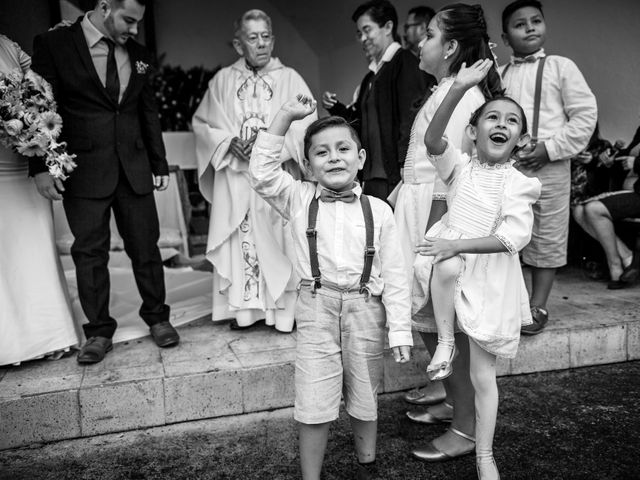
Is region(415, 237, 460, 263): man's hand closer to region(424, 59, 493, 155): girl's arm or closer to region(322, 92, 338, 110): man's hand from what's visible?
region(424, 59, 493, 155): girl's arm

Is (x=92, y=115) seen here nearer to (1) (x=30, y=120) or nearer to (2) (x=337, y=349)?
(1) (x=30, y=120)

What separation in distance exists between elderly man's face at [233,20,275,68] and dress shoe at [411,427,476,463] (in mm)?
2444

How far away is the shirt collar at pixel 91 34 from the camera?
3.49m

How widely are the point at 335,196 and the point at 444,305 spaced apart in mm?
646

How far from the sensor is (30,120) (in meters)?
3.13

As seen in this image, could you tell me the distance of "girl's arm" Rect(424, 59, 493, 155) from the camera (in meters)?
2.43

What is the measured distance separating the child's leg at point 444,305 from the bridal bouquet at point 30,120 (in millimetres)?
1931

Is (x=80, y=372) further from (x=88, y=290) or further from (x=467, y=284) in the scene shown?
(x=467, y=284)

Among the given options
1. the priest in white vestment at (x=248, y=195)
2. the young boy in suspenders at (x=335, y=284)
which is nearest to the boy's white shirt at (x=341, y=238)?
the young boy in suspenders at (x=335, y=284)

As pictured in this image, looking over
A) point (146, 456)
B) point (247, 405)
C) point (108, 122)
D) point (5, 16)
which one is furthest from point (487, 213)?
point (5, 16)

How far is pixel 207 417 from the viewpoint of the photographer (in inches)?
131

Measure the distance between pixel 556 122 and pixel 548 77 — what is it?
0.28m

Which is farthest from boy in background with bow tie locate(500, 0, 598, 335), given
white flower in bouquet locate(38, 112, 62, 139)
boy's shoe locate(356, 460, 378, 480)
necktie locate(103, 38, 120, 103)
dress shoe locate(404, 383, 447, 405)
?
white flower in bouquet locate(38, 112, 62, 139)

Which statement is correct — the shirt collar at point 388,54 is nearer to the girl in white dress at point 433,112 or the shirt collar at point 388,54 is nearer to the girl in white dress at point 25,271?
the girl in white dress at point 433,112
